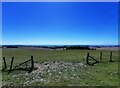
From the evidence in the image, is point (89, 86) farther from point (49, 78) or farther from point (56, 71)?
point (56, 71)

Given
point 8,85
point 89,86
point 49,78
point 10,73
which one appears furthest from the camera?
point 10,73

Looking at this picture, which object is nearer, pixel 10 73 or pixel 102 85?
pixel 102 85

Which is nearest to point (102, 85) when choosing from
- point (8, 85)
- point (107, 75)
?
point (107, 75)

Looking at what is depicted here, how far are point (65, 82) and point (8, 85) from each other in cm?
679

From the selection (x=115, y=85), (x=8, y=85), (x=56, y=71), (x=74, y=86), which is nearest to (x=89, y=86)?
(x=74, y=86)

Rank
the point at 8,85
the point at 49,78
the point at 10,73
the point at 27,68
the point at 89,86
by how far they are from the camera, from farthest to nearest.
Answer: the point at 27,68
the point at 10,73
the point at 49,78
the point at 8,85
the point at 89,86

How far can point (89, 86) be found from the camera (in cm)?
2236

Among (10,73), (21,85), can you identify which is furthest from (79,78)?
(10,73)

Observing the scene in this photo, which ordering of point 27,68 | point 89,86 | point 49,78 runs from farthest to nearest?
point 27,68 < point 49,78 < point 89,86

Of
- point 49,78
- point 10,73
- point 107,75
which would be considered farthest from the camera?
point 10,73

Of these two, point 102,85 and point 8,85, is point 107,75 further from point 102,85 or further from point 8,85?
point 8,85

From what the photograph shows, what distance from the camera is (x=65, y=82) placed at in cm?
2373

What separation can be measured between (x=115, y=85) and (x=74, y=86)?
15.6 ft

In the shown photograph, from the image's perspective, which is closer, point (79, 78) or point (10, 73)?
point (79, 78)
